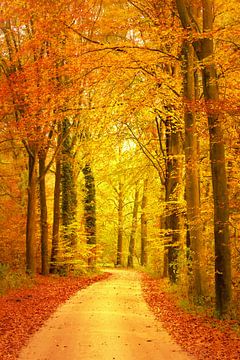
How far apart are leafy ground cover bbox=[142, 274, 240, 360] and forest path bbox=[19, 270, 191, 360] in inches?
11.1

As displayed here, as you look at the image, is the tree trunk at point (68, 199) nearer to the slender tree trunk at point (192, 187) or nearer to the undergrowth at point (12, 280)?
the undergrowth at point (12, 280)

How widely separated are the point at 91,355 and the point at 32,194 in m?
13.4

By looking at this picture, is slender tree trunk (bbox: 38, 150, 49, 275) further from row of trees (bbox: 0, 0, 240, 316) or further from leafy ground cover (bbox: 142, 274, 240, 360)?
leafy ground cover (bbox: 142, 274, 240, 360)

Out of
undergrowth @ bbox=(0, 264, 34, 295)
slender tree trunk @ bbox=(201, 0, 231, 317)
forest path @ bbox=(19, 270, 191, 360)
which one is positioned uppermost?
slender tree trunk @ bbox=(201, 0, 231, 317)

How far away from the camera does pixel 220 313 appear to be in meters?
11.4

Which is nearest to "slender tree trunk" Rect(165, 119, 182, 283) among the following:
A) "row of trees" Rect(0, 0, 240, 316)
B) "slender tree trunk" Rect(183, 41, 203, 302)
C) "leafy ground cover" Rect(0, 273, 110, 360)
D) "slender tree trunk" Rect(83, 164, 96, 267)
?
"row of trees" Rect(0, 0, 240, 316)

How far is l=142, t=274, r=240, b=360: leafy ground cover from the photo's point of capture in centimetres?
840

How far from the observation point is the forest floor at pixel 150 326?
28.2 feet

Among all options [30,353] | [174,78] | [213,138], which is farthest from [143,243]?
[30,353]

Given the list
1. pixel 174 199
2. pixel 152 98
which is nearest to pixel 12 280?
pixel 174 199

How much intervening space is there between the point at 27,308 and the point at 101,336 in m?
4.31

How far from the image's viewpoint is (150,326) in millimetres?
10977

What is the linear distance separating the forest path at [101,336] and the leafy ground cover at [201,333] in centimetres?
28

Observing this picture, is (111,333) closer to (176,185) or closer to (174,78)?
(174,78)
